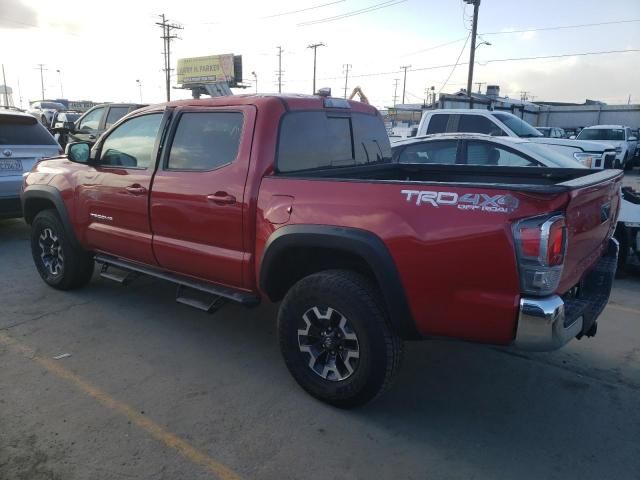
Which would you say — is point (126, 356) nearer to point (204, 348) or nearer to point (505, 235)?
point (204, 348)

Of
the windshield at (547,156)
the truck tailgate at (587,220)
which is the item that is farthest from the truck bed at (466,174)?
the windshield at (547,156)

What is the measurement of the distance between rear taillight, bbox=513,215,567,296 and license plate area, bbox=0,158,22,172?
7127 millimetres

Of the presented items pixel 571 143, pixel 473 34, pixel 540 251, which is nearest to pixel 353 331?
pixel 540 251

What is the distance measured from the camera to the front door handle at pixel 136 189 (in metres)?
4.10

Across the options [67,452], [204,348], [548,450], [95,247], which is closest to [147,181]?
[95,247]

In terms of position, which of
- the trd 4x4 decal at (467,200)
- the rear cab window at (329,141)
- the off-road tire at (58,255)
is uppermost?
the rear cab window at (329,141)

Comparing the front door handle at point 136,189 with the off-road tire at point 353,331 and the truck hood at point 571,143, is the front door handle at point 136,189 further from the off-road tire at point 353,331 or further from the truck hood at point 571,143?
the truck hood at point 571,143

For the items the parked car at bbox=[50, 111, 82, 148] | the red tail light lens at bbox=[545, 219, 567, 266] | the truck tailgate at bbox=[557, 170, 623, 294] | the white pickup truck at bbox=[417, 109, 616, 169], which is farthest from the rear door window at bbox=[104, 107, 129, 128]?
the red tail light lens at bbox=[545, 219, 567, 266]

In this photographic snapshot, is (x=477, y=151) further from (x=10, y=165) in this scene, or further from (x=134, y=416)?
(x=10, y=165)

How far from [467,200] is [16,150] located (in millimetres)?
6974

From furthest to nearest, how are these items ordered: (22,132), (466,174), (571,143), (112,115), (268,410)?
(112,115), (571,143), (22,132), (466,174), (268,410)

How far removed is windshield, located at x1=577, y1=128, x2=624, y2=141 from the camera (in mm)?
19688

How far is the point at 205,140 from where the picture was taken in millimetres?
3791

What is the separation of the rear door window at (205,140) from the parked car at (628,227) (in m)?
Answer: 4.54
